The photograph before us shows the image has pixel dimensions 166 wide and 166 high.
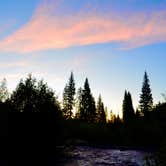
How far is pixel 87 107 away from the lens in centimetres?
9600

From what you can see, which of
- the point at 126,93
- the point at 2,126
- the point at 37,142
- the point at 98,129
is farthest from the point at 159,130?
the point at 126,93

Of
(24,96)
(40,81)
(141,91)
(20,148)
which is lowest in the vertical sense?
(20,148)

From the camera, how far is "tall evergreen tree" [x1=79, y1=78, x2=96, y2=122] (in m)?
95.8

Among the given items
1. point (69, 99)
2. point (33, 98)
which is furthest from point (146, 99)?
point (33, 98)

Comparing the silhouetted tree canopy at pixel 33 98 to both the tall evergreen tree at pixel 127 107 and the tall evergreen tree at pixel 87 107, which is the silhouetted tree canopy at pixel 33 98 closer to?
the tall evergreen tree at pixel 87 107

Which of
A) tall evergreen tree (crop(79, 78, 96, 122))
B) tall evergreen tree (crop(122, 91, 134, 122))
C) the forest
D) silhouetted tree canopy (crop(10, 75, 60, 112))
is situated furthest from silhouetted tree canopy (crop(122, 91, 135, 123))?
silhouetted tree canopy (crop(10, 75, 60, 112))

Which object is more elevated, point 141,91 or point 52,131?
point 141,91

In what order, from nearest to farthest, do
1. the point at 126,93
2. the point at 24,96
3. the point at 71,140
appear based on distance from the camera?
the point at 24,96 → the point at 71,140 → the point at 126,93

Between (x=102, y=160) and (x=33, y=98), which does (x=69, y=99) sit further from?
(x=102, y=160)

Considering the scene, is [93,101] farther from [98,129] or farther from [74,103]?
[98,129]

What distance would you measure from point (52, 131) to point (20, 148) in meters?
5.62

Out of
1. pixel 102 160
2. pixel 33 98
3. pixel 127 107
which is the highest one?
pixel 127 107

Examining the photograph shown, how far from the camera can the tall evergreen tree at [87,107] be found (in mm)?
95750

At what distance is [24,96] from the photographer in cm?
4791
